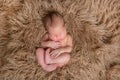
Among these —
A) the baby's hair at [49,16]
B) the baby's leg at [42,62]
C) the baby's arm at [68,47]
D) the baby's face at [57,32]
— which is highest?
the baby's hair at [49,16]

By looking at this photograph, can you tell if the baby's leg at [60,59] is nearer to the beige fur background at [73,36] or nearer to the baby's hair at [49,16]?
the beige fur background at [73,36]

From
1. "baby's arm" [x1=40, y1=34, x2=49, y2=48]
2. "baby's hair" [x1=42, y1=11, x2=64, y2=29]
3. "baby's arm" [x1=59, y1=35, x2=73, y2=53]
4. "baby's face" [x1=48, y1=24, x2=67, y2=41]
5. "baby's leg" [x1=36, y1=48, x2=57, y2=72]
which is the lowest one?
"baby's leg" [x1=36, y1=48, x2=57, y2=72]

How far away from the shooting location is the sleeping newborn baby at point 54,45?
1.58 metres

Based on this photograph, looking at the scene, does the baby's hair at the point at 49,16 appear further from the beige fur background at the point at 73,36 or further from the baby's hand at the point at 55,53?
the baby's hand at the point at 55,53

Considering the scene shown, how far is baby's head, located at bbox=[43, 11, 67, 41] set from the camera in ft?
5.17

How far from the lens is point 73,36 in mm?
1656

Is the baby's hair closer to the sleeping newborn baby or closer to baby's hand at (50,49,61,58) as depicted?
the sleeping newborn baby

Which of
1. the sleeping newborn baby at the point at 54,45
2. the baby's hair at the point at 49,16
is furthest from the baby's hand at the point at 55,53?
the baby's hair at the point at 49,16

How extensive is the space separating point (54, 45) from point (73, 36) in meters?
0.11

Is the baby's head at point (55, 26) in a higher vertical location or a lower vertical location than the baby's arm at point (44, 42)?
higher

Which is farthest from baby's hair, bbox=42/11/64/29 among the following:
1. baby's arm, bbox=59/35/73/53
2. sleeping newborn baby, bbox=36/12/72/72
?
baby's arm, bbox=59/35/73/53

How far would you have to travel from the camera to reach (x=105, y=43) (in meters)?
1.66

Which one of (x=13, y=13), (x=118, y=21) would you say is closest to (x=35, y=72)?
(x=13, y=13)

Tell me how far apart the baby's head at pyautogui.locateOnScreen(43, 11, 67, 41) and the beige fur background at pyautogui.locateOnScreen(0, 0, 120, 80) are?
0.05 meters
